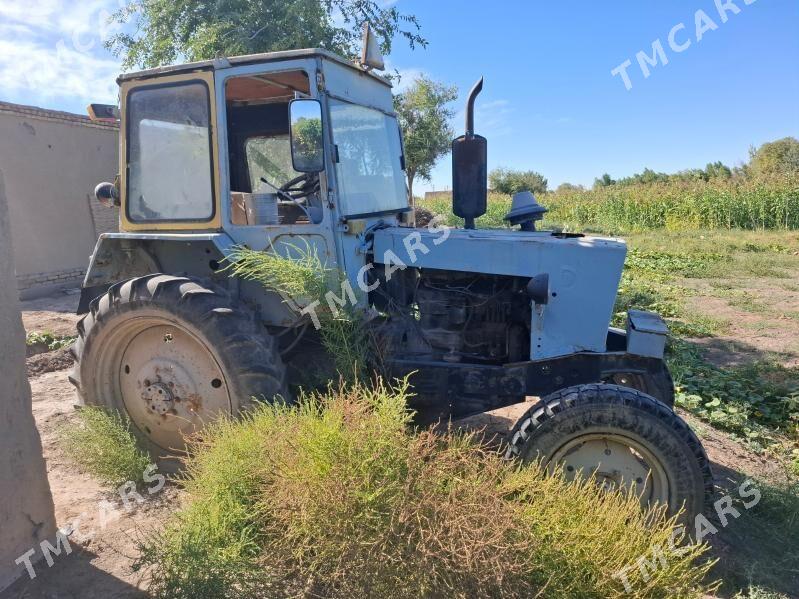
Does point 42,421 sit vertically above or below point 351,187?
below

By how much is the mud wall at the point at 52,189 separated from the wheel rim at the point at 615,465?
968cm

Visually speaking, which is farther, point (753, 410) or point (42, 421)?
point (753, 410)

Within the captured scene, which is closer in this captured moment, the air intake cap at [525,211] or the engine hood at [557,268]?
the engine hood at [557,268]

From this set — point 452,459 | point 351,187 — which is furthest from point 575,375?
point 351,187

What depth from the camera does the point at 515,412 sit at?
15.0ft

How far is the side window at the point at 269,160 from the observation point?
13.7 ft

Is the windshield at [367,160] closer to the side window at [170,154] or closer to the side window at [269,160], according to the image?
the side window at [269,160]

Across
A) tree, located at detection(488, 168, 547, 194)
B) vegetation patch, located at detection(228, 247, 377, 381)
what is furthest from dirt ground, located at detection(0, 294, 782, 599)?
tree, located at detection(488, 168, 547, 194)

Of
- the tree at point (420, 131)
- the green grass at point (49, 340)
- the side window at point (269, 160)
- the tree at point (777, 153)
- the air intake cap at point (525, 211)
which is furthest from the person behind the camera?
the tree at point (777, 153)

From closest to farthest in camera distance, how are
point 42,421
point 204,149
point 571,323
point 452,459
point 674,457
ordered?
point 452,459 < point 674,457 < point 571,323 < point 204,149 < point 42,421

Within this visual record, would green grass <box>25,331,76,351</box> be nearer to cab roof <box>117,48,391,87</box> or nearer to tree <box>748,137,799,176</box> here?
cab roof <box>117,48,391,87</box>

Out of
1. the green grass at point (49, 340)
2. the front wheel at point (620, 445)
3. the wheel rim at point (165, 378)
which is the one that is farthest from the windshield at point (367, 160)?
the green grass at point (49, 340)

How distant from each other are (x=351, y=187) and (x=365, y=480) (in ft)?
6.42

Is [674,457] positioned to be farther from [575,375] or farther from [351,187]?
[351,187]
